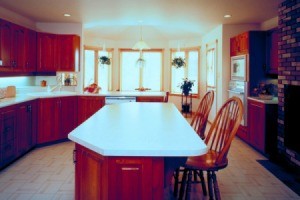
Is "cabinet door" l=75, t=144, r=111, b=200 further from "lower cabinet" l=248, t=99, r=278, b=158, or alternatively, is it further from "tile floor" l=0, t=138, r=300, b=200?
"lower cabinet" l=248, t=99, r=278, b=158

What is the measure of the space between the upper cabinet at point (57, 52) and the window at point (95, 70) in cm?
341

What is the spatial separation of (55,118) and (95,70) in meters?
4.75

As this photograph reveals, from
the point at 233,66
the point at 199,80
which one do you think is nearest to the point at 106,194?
the point at 233,66

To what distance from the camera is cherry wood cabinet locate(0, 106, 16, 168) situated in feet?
12.7

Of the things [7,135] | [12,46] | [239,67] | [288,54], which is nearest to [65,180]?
[7,135]

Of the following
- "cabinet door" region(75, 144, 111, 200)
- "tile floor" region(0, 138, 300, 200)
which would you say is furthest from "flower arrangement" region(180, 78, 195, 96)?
"cabinet door" region(75, 144, 111, 200)

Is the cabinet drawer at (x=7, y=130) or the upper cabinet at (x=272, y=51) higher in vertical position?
the upper cabinet at (x=272, y=51)

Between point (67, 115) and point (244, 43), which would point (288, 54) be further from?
point (67, 115)

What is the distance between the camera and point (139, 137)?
1815 millimetres

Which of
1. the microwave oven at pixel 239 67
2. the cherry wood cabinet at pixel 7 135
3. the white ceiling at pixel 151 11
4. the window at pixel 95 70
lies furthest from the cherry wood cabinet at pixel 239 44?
the window at pixel 95 70

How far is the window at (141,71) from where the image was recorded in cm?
1059

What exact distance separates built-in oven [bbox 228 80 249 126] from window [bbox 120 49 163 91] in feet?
14.1

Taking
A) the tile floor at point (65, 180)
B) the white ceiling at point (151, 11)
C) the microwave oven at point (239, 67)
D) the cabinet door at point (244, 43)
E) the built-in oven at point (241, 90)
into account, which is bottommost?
the tile floor at point (65, 180)

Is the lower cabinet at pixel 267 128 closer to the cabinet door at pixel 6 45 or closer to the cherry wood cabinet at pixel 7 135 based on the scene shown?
the cherry wood cabinet at pixel 7 135
